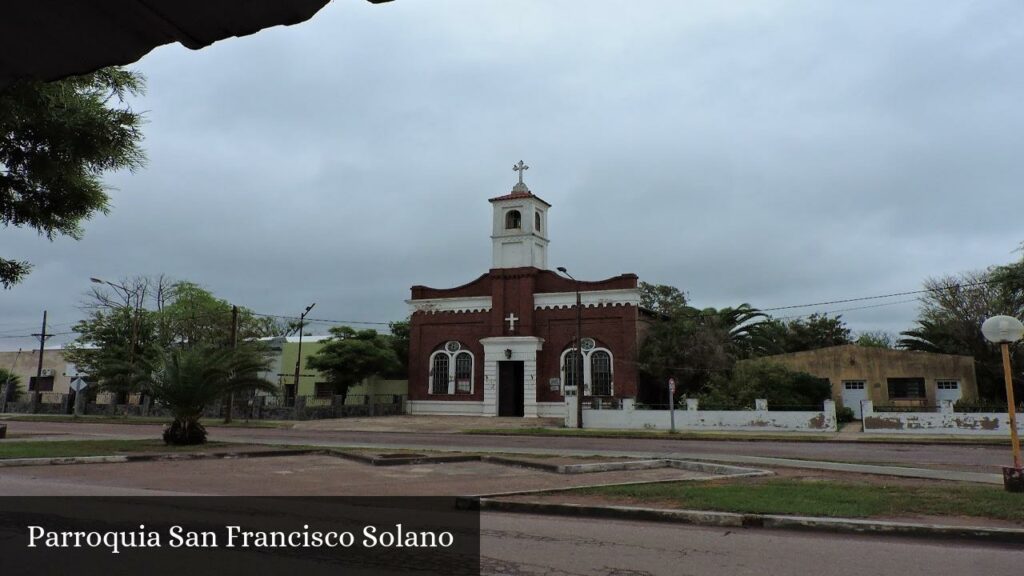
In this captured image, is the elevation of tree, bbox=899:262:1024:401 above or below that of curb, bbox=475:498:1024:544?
above

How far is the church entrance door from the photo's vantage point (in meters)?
41.1

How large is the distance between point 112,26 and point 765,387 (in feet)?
108

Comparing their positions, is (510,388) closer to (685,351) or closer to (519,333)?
(519,333)

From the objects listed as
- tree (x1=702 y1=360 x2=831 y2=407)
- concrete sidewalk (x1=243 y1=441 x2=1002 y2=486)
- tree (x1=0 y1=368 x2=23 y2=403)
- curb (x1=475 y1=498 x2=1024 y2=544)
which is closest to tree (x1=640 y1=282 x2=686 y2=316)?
tree (x1=702 y1=360 x2=831 y2=407)

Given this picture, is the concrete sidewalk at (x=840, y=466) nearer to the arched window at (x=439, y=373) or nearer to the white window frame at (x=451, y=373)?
the white window frame at (x=451, y=373)

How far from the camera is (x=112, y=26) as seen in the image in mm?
→ 2359

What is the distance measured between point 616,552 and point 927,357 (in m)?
34.9

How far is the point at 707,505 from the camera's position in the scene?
845 cm

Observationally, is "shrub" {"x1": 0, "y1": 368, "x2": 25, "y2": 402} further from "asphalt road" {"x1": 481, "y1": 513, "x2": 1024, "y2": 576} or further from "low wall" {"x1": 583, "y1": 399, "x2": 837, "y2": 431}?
"asphalt road" {"x1": 481, "y1": 513, "x2": 1024, "y2": 576}

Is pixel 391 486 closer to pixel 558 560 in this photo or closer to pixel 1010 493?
pixel 558 560

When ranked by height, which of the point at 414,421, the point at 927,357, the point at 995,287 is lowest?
the point at 414,421

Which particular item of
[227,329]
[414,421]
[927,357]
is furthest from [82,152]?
[227,329]

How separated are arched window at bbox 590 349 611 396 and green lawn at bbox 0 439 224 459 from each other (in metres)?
23.4

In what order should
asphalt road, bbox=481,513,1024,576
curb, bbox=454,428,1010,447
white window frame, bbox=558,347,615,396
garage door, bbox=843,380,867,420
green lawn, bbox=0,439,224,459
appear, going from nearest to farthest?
asphalt road, bbox=481,513,1024,576
green lawn, bbox=0,439,224,459
curb, bbox=454,428,1010,447
garage door, bbox=843,380,867,420
white window frame, bbox=558,347,615,396
